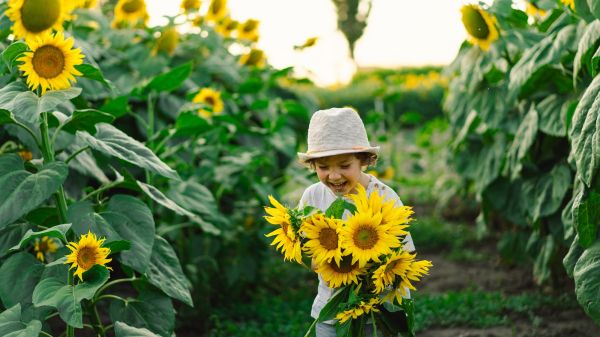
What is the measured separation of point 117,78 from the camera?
447 cm

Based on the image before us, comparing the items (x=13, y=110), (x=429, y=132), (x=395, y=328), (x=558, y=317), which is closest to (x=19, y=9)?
(x=13, y=110)

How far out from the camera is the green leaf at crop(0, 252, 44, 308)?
2.60 m

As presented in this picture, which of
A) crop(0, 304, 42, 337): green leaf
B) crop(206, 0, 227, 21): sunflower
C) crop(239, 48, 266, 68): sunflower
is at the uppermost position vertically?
crop(0, 304, 42, 337): green leaf

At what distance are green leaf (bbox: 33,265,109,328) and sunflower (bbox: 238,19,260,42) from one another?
3263mm

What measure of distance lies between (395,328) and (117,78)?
258 cm

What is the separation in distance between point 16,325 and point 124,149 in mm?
669

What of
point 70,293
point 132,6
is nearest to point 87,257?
point 70,293

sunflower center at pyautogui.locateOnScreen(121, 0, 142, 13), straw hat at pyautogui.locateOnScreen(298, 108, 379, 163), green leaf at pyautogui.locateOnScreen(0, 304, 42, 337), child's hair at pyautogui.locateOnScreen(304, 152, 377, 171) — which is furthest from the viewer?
sunflower center at pyautogui.locateOnScreen(121, 0, 142, 13)

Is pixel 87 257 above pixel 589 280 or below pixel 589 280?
above

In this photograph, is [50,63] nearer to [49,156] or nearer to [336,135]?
[49,156]

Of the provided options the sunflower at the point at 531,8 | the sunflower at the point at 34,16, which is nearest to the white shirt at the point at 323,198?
the sunflower at the point at 34,16

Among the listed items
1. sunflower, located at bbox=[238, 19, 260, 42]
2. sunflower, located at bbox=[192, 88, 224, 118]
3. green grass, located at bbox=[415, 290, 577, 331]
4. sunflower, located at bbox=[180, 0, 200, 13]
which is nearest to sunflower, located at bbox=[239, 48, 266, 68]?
sunflower, located at bbox=[238, 19, 260, 42]

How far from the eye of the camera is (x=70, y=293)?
7.80ft

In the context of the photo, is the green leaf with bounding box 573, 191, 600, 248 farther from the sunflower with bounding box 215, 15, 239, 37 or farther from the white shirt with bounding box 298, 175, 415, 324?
the sunflower with bounding box 215, 15, 239, 37
